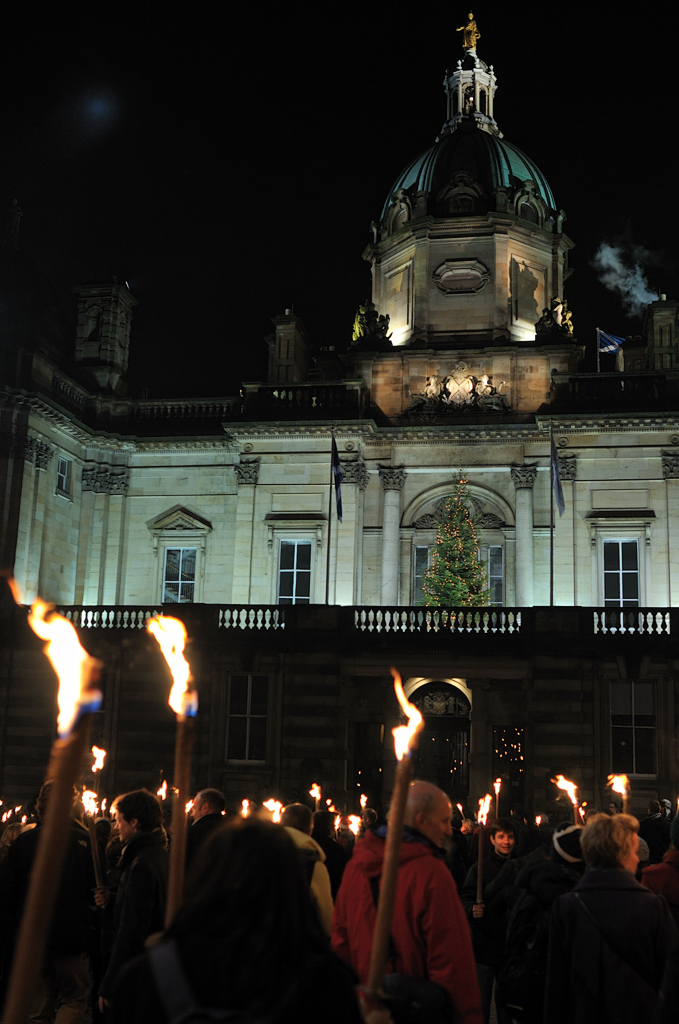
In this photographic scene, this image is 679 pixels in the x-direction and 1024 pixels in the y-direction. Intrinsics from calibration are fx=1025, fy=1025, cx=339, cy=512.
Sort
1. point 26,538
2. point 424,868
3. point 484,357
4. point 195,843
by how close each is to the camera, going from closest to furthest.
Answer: point 424,868, point 195,843, point 26,538, point 484,357

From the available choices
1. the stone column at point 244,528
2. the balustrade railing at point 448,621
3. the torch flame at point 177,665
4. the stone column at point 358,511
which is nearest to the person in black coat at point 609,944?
the torch flame at point 177,665

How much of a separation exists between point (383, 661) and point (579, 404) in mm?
12382

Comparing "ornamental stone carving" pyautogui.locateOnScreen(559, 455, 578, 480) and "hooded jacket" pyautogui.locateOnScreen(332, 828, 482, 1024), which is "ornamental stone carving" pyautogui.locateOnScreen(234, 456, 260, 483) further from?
"hooded jacket" pyautogui.locateOnScreen(332, 828, 482, 1024)

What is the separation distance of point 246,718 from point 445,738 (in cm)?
733

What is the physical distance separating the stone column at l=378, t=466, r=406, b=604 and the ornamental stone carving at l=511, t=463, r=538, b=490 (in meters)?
4.00

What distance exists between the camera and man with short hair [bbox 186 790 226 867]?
8062 mm

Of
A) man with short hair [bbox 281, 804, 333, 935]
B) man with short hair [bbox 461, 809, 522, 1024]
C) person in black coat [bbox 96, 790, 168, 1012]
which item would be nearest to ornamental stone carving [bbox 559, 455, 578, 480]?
man with short hair [bbox 461, 809, 522, 1024]

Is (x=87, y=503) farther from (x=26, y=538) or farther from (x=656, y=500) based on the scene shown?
(x=656, y=500)

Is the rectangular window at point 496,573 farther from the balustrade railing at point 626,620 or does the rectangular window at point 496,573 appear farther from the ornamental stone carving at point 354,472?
the balustrade railing at point 626,620

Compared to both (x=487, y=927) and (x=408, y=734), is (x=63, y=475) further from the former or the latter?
(x=408, y=734)

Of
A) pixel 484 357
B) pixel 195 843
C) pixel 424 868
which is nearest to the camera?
pixel 424 868

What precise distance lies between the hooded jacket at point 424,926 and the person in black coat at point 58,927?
279cm

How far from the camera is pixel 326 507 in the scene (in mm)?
35844

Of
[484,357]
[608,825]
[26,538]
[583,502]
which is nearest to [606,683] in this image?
[583,502]
